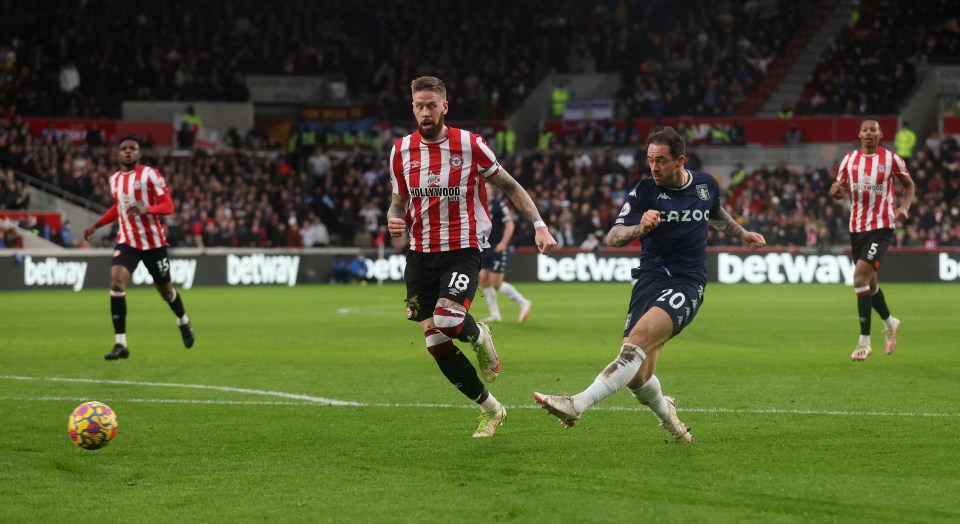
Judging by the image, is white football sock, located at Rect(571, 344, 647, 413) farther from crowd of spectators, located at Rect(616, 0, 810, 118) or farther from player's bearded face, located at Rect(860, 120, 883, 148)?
crowd of spectators, located at Rect(616, 0, 810, 118)

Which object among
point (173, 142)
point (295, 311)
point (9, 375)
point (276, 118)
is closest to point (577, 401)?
point (9, 375)

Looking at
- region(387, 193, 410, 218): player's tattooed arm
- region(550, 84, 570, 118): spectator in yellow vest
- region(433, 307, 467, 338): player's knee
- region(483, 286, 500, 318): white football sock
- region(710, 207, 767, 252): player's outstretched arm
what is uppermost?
region(550, 84, 570, 118): spectator in yellow vest

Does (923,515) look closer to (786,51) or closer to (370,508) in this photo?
(370,508)

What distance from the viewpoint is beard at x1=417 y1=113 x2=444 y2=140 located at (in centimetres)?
862

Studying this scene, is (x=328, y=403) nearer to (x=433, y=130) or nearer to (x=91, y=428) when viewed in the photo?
(x=91, y=428)

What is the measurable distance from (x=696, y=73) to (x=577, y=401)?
38.4 m

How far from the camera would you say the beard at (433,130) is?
8.62 metres

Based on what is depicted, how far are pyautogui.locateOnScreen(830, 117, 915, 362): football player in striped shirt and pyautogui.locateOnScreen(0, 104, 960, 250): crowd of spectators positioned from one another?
1923 centimetres

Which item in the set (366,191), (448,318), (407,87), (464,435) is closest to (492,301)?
(464,435)

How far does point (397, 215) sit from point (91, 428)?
7.86ft

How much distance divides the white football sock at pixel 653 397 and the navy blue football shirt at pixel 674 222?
752 mm

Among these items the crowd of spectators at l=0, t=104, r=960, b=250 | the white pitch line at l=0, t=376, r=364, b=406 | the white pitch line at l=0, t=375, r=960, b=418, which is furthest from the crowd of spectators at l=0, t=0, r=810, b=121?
the white pitch line at l=0, t=375, r=960, b=418

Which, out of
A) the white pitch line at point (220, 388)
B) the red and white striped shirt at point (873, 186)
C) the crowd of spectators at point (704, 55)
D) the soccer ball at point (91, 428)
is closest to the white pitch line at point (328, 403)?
the white pitch line at point (220, 388)

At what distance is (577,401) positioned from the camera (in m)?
7.67
